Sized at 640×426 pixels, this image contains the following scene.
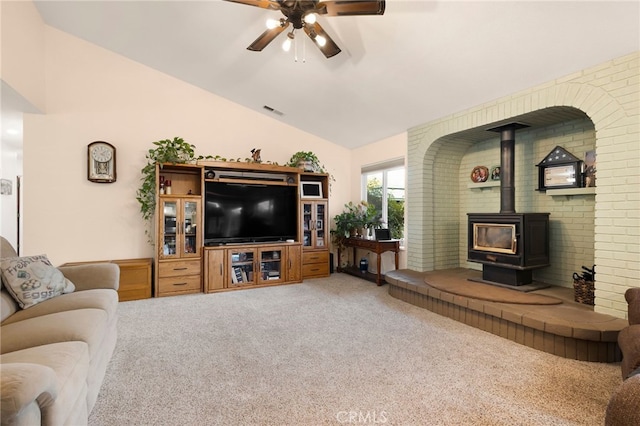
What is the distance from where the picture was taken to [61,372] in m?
1.28

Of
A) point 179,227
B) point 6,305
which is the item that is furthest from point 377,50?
point 6,305

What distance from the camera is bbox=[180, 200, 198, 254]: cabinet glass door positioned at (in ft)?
14.3

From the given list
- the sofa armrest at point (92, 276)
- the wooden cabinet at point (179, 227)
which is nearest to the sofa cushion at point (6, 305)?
the sofa armrest at point (92, 276)

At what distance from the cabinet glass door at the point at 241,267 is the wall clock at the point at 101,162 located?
2.04 m

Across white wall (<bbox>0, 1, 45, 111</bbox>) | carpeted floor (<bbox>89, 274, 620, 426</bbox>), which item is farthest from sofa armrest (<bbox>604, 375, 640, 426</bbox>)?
white wall (<bbox>0, 1, 45, 111</bbox>)

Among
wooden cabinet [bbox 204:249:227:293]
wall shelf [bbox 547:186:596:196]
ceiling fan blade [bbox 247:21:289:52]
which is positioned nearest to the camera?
ceiling fan blade [bbox 247:21:289:52]

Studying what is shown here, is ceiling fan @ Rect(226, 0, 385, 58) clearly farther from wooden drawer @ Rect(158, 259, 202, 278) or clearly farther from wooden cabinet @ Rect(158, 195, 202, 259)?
wooden drawer @ Rect(158, 259, 202, 278)

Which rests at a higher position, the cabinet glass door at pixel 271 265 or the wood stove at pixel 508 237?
the wood stove at pixel 508 237

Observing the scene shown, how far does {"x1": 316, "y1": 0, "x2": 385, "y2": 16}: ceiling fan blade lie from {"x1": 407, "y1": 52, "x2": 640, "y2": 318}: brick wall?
2.02 metres

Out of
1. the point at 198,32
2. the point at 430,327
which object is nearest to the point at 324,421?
the point at 430,327

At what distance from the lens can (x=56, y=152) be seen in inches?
163

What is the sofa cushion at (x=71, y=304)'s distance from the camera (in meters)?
1.96

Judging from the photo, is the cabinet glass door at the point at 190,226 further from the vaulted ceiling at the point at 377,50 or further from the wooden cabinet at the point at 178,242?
the vaulted ceiling at the point at 377,50

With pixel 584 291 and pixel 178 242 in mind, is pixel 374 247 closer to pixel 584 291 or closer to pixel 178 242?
pixel 584 291
